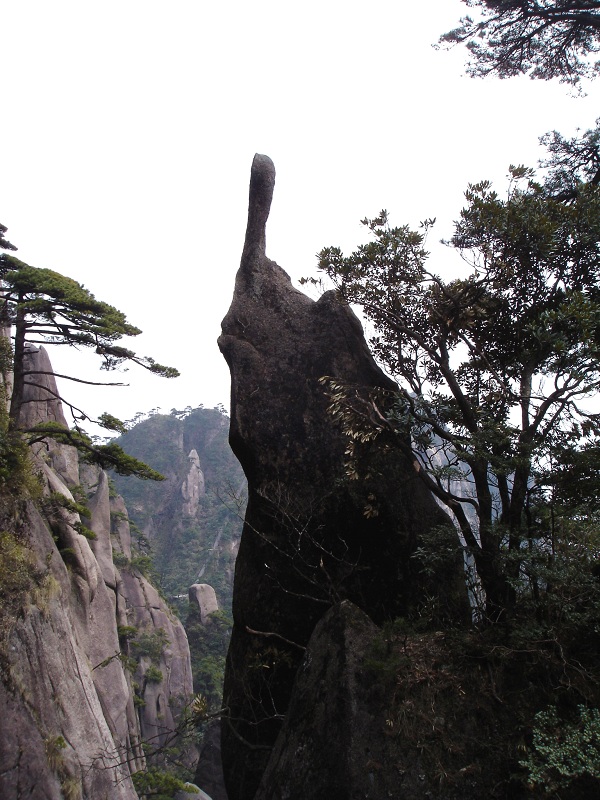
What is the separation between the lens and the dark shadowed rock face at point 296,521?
7.70 m

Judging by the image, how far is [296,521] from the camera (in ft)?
26.7

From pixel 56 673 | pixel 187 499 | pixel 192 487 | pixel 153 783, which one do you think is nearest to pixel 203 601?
pixel 153 783

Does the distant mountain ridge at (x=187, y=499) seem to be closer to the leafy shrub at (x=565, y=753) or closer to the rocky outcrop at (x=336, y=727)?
the rocky outcrop at (x=336, y=727)

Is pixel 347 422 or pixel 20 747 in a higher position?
pixel 347 422

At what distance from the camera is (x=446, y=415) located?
258 inches

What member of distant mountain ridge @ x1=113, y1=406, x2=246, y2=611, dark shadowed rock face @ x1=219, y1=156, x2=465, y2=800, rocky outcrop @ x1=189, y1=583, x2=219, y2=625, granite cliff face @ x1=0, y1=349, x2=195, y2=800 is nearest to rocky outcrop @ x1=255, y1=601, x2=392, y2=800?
dark shadowed rock face @ x1=219, y1=156, x2=465, y2=800

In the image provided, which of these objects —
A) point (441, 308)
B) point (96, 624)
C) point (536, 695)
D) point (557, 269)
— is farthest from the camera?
point (96, 624)

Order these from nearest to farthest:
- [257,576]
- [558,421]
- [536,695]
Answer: [536,695] < [558,421] < [257,576]

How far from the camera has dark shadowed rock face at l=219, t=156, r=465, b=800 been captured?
25.3ft

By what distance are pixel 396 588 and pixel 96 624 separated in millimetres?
15970

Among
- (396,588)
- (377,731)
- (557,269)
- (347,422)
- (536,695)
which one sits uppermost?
(557,269)

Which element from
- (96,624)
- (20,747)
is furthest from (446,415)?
(96,624)

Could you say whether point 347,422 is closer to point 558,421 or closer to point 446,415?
point 446,415

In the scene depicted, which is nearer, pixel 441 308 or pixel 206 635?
pixel 441 308
